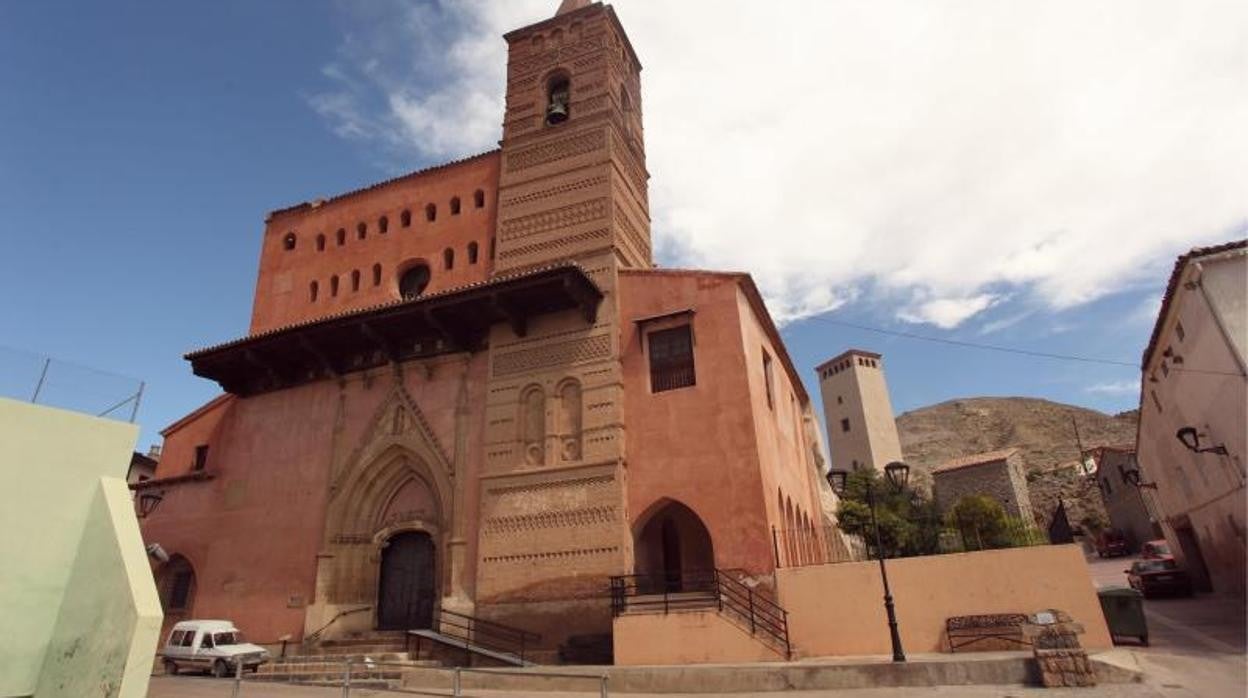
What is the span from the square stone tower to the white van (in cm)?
5360

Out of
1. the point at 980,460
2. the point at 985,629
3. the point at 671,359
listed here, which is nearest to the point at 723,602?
the point at 985,629

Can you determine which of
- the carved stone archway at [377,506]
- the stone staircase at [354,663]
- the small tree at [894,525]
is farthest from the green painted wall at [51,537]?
the small tree at [894,525]

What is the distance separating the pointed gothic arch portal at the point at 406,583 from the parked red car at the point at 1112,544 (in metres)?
37.7

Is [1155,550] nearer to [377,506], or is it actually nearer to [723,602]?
[723,602]

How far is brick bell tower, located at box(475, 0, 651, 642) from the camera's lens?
551 inches

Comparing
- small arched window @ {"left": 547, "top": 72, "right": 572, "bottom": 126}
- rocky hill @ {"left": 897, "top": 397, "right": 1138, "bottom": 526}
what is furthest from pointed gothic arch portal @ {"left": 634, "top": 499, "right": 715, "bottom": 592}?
rocky hill @ {"left": 897, "top": 397, "right": 1138, "bottom": 526}

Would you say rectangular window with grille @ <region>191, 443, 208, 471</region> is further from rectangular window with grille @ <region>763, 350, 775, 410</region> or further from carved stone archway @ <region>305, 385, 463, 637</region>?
rectangular window with grille @ <region>763, 350, 775, 410</region>

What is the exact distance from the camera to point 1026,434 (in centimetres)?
7662

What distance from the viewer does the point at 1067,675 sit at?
8.62m

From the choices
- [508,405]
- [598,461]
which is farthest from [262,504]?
[598,461]

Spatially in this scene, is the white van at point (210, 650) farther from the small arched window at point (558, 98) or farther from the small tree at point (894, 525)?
the small tree at point (894, 525)

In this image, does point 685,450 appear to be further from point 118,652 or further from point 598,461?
point 118,652

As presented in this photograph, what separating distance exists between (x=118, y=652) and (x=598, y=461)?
863cm

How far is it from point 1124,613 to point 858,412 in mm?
52685
